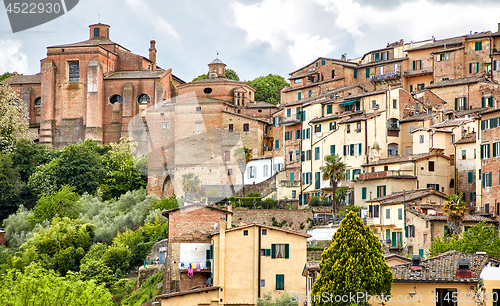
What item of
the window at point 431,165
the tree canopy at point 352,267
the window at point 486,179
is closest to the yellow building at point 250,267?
the tree canopy at point 352,267

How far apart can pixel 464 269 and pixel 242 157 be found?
39.1 m

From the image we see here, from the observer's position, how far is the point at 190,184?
63.2 metres

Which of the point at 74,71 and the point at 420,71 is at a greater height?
the point at 74,71

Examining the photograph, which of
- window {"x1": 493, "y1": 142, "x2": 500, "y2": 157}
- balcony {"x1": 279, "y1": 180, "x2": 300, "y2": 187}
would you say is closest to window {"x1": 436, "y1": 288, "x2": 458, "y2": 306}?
window {"x1": 493, "y1": 142, "x2": 500, "y2": 157}

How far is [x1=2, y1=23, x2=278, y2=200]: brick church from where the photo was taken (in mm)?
67875

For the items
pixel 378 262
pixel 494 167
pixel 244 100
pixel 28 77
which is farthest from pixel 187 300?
pixel 28 77

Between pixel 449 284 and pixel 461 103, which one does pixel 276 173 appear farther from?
pixel 449 284

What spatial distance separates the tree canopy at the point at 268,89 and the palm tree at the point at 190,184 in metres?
24.6

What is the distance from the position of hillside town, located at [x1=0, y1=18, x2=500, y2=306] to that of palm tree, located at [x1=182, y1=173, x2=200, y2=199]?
0.12 m

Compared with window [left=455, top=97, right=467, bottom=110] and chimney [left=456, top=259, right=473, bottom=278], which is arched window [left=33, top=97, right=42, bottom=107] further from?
chimney [left=456, top=259, right=473, bottom=278]

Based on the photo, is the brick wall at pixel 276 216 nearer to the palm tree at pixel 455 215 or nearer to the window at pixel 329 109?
the palm tree at pixel 455 215

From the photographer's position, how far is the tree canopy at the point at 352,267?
28.0m

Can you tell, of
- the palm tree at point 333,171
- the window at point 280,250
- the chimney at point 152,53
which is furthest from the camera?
the chimney at point 152,53

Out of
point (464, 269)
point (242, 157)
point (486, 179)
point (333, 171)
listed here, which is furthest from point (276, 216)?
point (464, 269)
